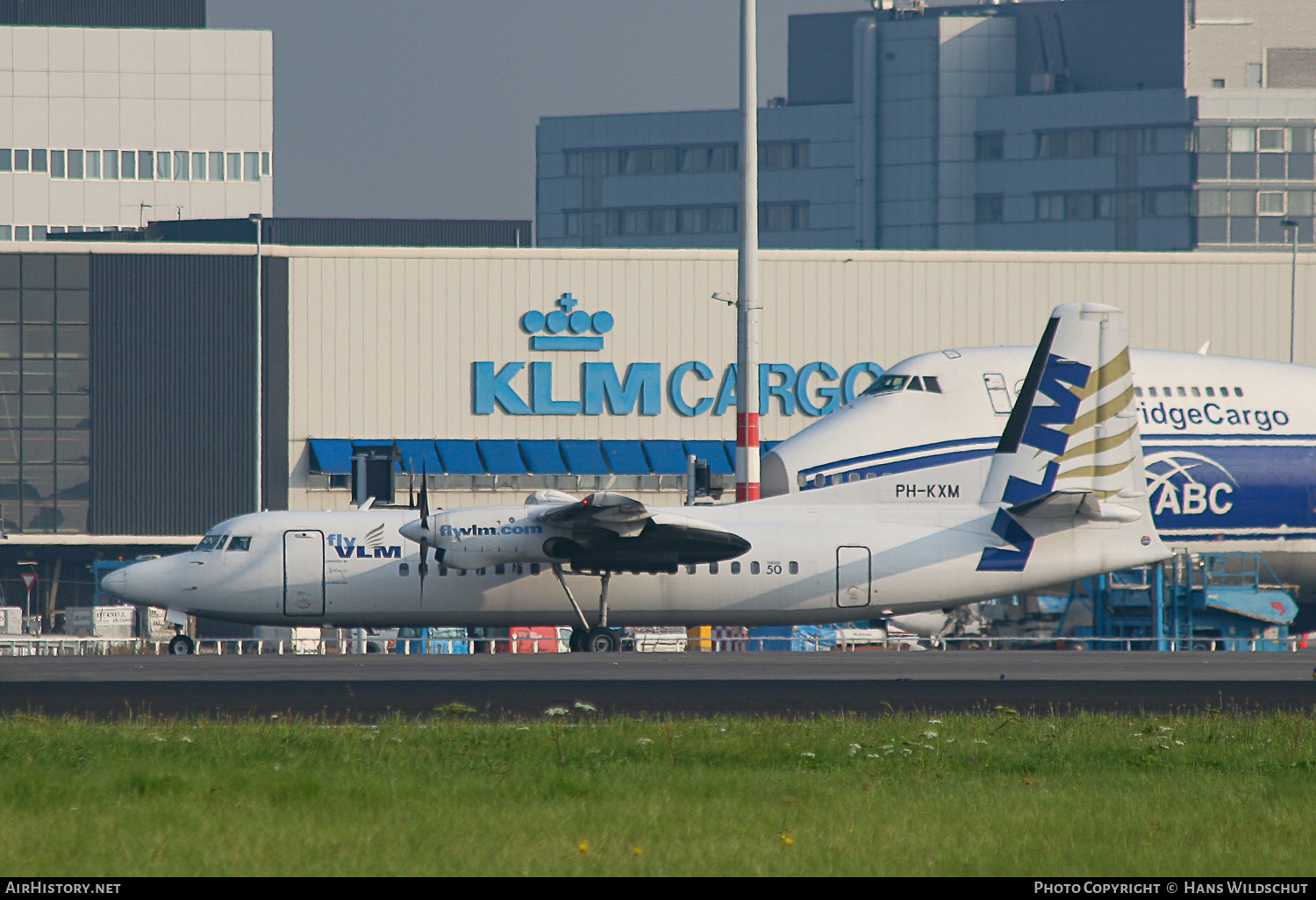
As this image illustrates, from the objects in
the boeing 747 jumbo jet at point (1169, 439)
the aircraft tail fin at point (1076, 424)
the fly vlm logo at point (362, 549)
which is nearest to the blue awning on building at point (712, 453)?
the boeing 747 jumbo jet at point (1169, 439)

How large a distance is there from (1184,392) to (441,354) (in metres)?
30.1

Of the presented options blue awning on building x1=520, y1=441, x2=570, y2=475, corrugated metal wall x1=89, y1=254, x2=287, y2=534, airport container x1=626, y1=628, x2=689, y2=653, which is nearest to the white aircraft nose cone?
airport container x1=626, y1=628, x2=689, y2=653

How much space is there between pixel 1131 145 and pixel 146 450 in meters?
88.1

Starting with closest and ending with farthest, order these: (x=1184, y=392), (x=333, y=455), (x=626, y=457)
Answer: (x=1184, y=392) → (x=333, y=455) → (x=626, y=457)

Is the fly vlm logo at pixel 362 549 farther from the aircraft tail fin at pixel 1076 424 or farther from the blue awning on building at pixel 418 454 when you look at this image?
the blue awning on building at pixel 418 454

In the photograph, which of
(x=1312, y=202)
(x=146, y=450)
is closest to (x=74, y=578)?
(x=146, y=450)

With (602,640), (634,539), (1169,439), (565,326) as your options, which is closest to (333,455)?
(565,326)

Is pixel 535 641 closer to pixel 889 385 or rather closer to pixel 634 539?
pixel 634 539

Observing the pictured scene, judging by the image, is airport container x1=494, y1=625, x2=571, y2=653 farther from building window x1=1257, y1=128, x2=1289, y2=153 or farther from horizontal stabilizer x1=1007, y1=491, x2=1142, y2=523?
building window x1=1257, y1=128, x2=1289, y2=153

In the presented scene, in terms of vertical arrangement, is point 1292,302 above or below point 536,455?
above

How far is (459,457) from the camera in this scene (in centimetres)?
6025

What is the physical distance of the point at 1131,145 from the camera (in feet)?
415

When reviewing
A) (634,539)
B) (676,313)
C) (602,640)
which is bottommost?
(602,640)

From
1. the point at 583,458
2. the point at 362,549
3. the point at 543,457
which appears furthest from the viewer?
the point at 583,458
